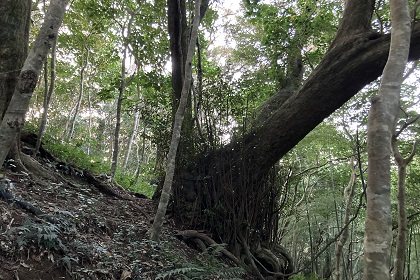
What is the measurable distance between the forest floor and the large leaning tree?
606 millimetres

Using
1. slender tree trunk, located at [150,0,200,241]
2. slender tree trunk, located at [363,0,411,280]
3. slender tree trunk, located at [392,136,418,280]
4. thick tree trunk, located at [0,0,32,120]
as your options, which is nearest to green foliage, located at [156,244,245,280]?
slender tree trunk, located at [150,0,200,241]

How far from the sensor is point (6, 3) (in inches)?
135

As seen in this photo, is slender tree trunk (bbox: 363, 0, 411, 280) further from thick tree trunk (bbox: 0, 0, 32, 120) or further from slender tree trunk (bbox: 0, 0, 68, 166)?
thick tree trunk (bbox: 0, 0, 32, 120)

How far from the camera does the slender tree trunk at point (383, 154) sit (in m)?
2.09

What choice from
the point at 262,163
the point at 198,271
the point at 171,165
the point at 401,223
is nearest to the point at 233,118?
the point at 262,163

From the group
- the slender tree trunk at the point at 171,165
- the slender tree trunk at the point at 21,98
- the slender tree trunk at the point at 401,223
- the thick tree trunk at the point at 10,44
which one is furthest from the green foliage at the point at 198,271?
the slender tree trunk at the point at 401,223

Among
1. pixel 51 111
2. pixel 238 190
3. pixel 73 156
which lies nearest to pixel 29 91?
pixel 238 190

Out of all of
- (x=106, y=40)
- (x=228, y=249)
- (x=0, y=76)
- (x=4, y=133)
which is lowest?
(x=228, y=249)

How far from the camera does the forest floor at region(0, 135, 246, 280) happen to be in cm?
235

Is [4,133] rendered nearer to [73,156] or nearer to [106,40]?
[73,156]

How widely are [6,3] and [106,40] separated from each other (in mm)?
10185

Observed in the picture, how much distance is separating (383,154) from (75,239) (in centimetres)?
263

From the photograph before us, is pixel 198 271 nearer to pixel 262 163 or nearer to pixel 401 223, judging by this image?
pixel 262 163

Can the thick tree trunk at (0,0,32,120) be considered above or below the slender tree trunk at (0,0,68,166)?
above
